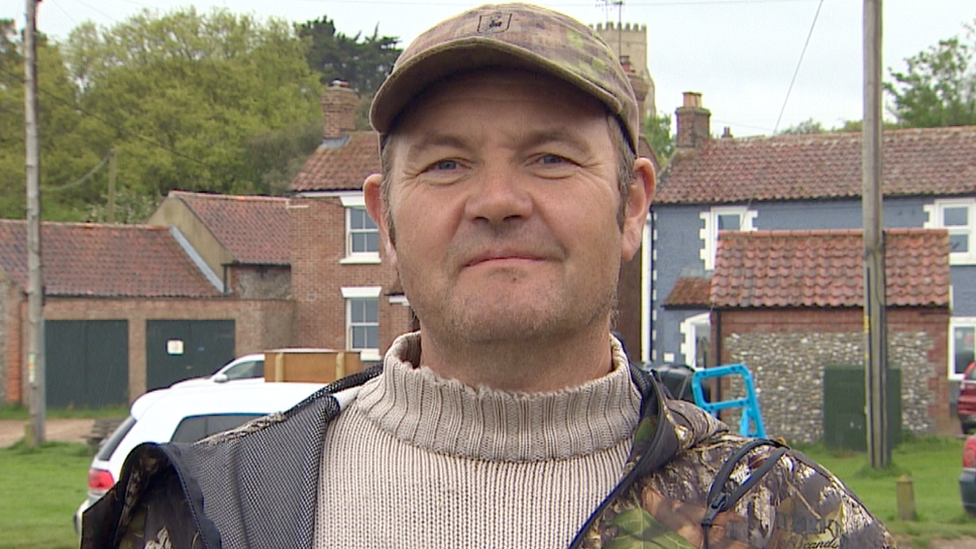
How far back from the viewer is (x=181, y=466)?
1790 millimetres

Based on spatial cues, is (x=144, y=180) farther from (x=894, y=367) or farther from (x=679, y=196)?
(x=894, y=367)

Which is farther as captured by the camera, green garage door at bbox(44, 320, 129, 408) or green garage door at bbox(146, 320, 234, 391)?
green garage door at bbox(146, 320, 234, 391)

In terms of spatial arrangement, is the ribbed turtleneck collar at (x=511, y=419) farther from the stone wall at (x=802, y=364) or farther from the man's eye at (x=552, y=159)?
the stone wall at (x=802, y=364)

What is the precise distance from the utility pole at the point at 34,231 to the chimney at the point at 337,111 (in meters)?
11.5

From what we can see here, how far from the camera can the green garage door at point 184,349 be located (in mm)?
28625

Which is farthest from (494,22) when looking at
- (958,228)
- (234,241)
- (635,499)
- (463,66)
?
(234,241)

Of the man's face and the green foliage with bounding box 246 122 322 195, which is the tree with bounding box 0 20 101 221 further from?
the man's face

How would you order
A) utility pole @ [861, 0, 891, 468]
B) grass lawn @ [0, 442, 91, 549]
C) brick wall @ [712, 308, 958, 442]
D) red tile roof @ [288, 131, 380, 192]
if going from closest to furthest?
1. grass lawn @ [0, 442, 91, 549]
2. utility pole @ [861, 0, 891, 468]
3. brick wall @ [712, 308, 958, 442]
4. red tile roof @ [288, 131, 380, 192]

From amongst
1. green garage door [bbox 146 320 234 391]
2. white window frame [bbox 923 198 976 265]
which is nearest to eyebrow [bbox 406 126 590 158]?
white window frame [bbox 923 198 976 265]

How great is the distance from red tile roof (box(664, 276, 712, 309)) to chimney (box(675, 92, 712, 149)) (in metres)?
3.59

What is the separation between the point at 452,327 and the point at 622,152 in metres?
0.42

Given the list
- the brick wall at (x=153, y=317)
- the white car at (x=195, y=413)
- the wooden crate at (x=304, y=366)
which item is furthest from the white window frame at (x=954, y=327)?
the white car at (x=195, y=413)

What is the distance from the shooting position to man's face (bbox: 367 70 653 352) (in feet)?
5.83

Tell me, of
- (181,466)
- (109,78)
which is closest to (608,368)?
(181,466)
